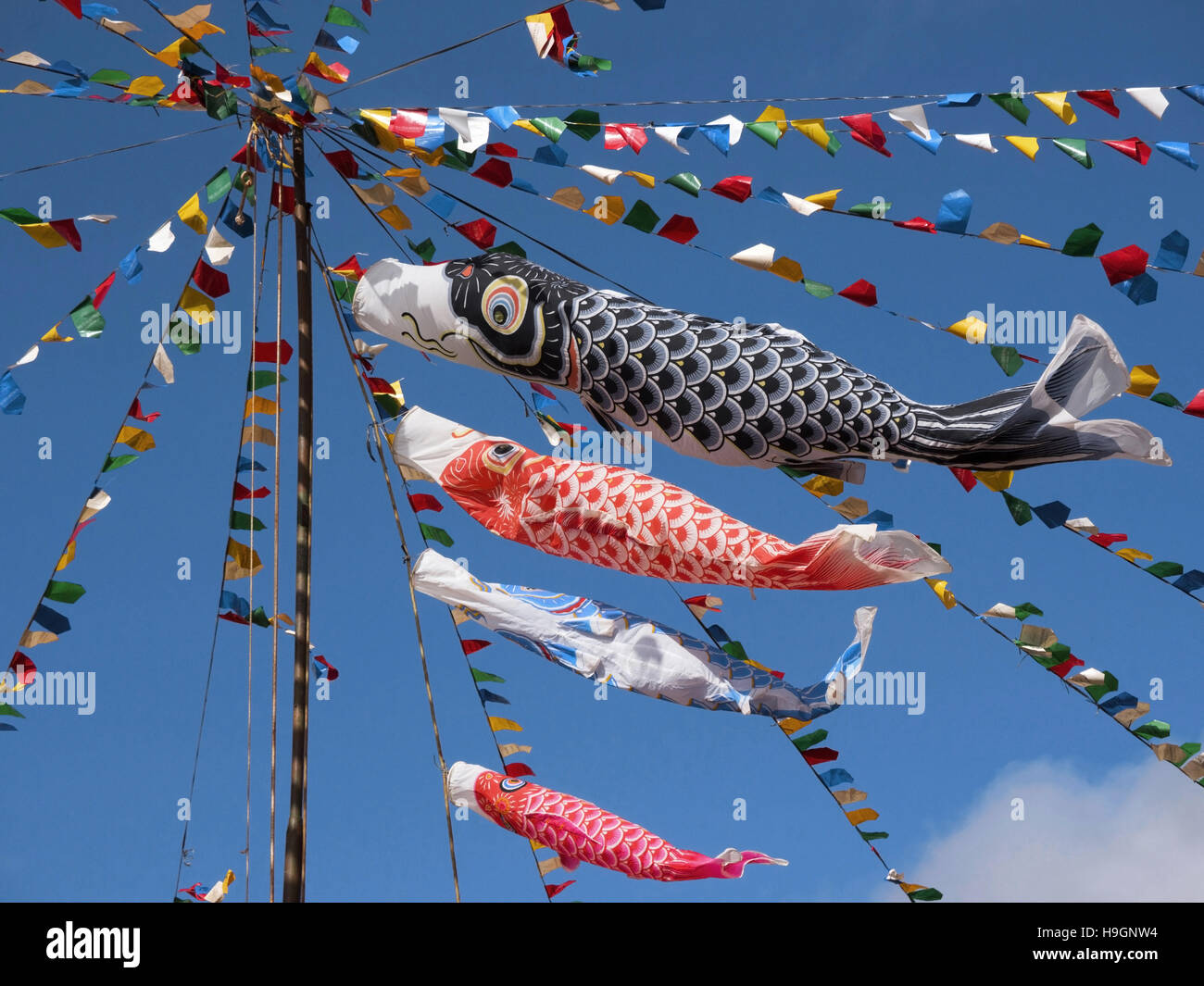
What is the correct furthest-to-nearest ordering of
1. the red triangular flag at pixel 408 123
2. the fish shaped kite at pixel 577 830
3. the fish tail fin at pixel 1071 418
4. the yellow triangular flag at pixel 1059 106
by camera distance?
1. the fish shaped kite at pixel 577 830
2. the red triangular flag at pixel 408 123
3. the yellow triangular flag at pixel 1059 106
4. the fish tail fin at pixel 1071 418

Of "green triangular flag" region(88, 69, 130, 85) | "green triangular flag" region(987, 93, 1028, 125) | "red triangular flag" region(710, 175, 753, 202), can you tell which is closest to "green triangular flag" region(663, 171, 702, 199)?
"red triangular flag" region(710, 175, 753, 202)

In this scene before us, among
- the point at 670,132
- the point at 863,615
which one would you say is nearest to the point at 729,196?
the point at 670,132

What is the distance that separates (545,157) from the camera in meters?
4.43

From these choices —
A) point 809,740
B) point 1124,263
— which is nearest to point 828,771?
point 809,740

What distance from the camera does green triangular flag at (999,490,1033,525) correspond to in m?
4.97

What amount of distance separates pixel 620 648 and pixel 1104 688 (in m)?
2.10

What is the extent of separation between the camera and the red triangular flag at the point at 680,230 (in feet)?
14.4

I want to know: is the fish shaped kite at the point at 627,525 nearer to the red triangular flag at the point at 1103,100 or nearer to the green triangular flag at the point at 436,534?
the green triangular flag at the point at 436,534

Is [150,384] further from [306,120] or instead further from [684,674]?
[684,674]

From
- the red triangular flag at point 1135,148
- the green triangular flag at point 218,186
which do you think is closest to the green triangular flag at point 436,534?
the green triangular flag at point 218,186

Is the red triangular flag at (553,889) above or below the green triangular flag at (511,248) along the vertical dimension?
below

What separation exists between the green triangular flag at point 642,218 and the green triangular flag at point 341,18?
1.32 m
